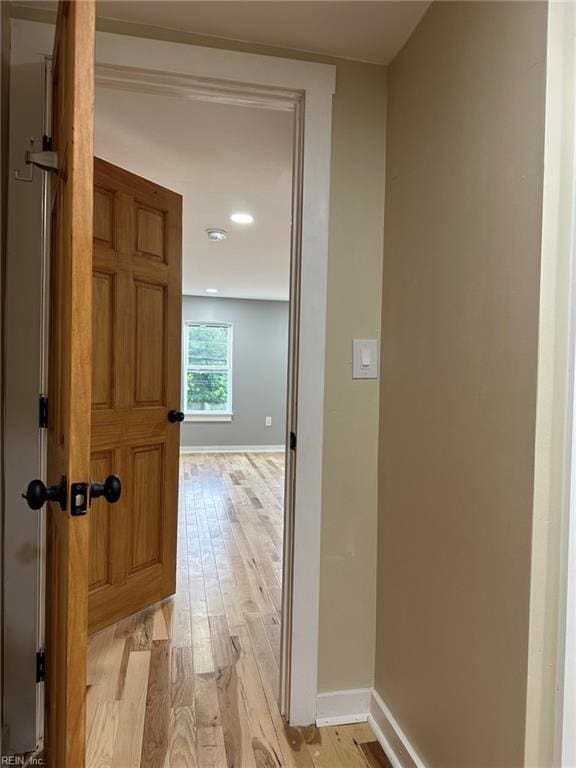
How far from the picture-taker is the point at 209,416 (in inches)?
283

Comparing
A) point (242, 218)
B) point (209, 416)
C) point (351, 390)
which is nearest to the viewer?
point (351, 390)

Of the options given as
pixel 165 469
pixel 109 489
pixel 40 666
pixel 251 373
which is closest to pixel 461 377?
pixel 109 489

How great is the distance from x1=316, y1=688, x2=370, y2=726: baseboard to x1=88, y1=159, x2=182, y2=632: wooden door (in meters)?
1.11

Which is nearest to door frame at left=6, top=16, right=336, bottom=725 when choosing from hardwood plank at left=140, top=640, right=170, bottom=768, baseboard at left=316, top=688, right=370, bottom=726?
baseboard at left=316, top=688, right=370, bottom=726

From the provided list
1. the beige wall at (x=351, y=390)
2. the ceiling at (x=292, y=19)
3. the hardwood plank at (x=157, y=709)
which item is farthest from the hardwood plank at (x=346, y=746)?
A: the ceiling at (x=292, y=19)

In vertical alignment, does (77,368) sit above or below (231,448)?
above

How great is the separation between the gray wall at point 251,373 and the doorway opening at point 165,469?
3702 mm

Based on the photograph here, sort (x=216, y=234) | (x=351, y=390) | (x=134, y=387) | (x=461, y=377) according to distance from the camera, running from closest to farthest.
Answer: (x=461, y=377), (x=351, y=390), (x=134, y=387), (x=216, y=234)

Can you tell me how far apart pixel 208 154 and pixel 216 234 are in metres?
Answer: 1.36

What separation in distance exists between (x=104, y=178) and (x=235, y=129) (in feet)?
2.00

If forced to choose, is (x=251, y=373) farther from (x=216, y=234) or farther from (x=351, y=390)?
(x=351, y=390)

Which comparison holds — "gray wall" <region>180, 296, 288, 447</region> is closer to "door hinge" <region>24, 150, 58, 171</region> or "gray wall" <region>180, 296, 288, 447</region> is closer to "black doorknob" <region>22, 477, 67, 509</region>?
"door hinge" <region>24, 150, 58, 171</region>

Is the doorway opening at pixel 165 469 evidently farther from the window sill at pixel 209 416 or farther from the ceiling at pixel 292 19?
the window sill at pixel 209 416

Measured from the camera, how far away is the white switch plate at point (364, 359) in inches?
63.1
